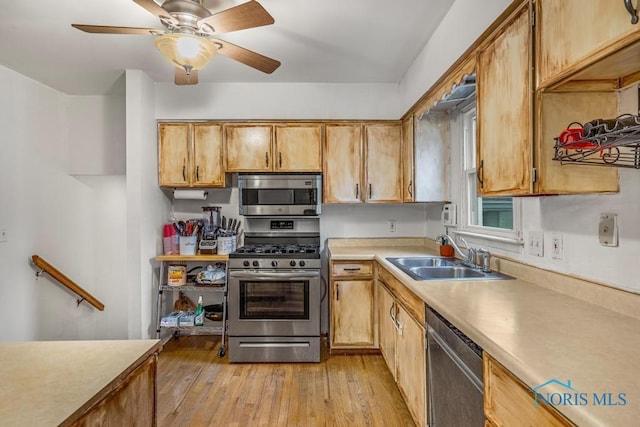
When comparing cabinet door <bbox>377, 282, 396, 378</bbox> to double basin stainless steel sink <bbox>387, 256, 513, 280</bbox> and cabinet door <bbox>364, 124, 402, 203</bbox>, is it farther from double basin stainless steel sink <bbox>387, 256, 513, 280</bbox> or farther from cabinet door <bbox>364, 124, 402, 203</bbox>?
cabinet door <bbox>364, 124, 402, 203</bbox>

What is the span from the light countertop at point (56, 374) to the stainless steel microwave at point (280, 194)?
219 cm

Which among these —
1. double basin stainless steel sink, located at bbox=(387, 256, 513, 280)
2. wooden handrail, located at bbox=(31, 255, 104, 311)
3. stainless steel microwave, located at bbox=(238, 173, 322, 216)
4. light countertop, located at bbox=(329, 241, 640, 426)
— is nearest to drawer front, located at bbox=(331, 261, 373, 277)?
double basin stainless steel sink, located at bbox=(387, 256, 513, 280)

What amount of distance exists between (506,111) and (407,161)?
67.6 inches

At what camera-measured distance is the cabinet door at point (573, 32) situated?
3.04 ft

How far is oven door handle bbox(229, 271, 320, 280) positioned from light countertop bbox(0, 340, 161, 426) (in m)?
1.81

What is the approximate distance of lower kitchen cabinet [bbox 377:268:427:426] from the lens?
6.10 ft

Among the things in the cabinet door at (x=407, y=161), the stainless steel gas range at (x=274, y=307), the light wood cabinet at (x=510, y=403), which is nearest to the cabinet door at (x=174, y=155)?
the stainless steel gas range at (x=274, y=307)

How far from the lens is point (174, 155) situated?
3.33 m

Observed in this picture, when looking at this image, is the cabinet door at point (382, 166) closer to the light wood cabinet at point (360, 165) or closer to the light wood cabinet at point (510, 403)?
the light wood cabinet at point (360, 165)

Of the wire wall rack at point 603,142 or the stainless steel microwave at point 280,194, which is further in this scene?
the stainless steel microwave at point 280,194

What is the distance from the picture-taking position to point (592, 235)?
1.40 meters

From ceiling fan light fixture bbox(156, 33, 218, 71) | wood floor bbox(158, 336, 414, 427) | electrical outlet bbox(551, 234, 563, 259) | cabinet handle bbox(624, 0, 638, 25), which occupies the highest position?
ceiling fan light fixture bbox(156, 33, 218, 71)

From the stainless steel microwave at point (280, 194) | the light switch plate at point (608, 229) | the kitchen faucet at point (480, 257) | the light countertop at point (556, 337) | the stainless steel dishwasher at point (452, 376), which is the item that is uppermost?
the stainless steel microwave at point (280, 194)

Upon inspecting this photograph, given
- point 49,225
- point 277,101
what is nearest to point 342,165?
point 277,101
